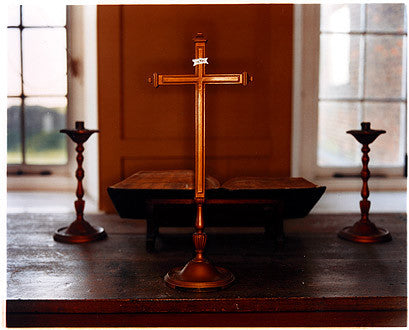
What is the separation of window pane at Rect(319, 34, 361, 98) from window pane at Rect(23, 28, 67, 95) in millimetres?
1690

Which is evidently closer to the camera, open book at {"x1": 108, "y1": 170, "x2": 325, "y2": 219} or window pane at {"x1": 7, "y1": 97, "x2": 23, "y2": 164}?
open book at {"x1": 108, "y1": 170, "x2": 325, "y2": 219}

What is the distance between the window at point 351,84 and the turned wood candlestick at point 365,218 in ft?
2.72

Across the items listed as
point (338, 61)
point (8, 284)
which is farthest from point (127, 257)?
point (338, 61)

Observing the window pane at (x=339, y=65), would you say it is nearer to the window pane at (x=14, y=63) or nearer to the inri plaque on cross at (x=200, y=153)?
the inri plaque on cross at (x=200, y=153)

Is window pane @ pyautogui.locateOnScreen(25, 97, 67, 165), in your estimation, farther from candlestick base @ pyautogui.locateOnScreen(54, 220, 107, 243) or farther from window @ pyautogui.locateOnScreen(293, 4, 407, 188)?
window @ pyautogui.locateOnScreen(293, 4, 407, 188)

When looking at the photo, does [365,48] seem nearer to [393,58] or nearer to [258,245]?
[393,58]

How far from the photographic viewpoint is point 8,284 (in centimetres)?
181

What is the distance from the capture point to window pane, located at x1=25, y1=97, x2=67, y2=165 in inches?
133

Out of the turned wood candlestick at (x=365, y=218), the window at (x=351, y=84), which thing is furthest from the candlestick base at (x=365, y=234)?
the window at (x=351, y=84)

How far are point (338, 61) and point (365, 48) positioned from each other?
0.68 ft

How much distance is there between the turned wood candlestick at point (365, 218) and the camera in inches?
93.3

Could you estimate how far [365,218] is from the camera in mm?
2461

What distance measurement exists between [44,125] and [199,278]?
2.03 meters

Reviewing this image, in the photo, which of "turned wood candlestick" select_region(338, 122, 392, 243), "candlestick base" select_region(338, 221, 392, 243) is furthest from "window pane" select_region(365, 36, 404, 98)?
"candlestick base" select_region(338, 221, 392, 243)
